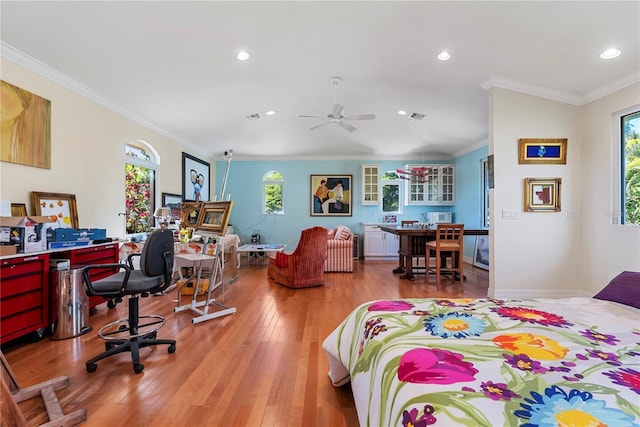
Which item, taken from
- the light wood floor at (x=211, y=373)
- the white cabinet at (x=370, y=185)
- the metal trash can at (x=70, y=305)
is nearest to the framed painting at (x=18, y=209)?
the metal trash can at (x=70, y=305)

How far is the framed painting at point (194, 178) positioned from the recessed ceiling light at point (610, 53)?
658cm

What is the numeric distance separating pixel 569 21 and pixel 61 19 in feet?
14.9

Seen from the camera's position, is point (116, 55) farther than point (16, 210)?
Yes

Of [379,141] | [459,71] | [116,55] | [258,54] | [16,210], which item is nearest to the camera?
[16,210]

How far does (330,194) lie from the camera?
777 centimetres

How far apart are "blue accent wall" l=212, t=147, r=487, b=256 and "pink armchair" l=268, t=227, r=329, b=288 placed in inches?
122

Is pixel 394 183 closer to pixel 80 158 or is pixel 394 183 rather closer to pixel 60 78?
pixel 80 158

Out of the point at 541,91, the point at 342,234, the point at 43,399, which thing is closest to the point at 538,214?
the point at 541,91

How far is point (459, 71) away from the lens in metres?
3.69

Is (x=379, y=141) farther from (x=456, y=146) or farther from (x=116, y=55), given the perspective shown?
(x=116, y=55)

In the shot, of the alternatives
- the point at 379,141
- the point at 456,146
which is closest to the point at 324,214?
the point at 379,141

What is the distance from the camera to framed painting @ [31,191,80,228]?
9.81ft

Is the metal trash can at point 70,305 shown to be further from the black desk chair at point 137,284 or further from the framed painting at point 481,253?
the framed painting at point 481,253

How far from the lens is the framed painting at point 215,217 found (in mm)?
2922
